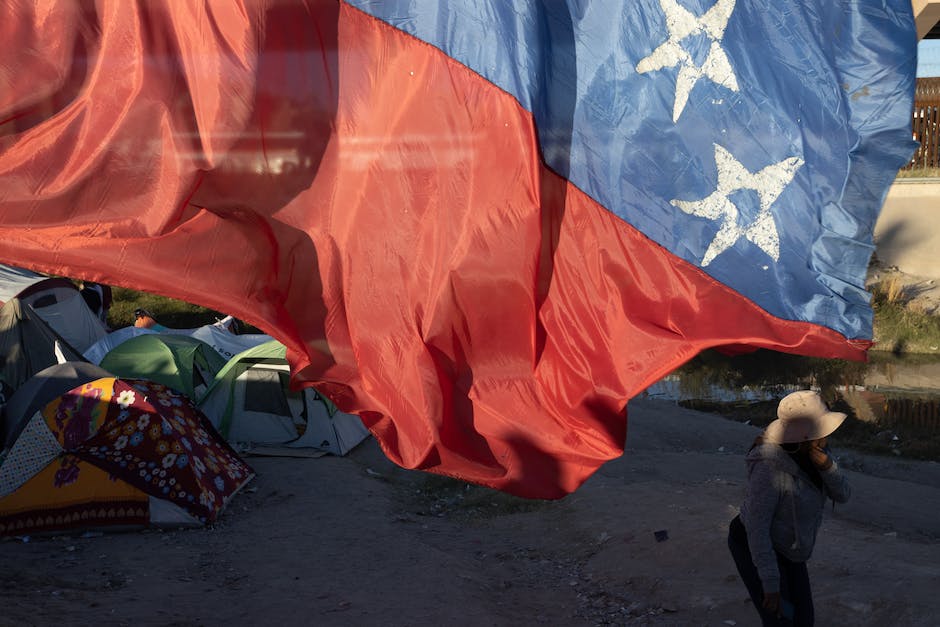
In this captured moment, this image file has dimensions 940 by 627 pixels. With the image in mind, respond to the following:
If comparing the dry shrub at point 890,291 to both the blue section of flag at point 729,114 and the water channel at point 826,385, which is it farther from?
the blue section of flag at point 729,114

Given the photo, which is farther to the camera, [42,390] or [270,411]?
[270,411]

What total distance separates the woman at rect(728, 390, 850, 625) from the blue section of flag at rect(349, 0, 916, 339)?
2.74 ft

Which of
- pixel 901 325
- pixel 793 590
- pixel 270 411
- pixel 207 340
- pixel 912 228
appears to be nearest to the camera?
pixel 793 590

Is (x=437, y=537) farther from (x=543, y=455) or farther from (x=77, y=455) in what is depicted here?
(x=543, y=455)

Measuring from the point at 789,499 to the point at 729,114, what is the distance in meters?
1.79

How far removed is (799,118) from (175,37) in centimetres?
262

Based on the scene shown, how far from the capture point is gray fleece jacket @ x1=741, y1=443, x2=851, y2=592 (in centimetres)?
471

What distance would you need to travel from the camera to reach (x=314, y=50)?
452 centimetres

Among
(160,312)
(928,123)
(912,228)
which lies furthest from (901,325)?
(160,312)

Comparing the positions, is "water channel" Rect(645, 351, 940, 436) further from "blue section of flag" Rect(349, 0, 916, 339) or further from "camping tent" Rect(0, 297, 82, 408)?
"blue section of flag" Rect(349, 0, 916, 339)

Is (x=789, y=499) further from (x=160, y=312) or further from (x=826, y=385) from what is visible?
(x=160, y=312)

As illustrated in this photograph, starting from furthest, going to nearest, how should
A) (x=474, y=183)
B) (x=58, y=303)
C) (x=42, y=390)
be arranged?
1. (x=58, y=303)
2. (x=42, y=390)
3. (x=474, y=183)

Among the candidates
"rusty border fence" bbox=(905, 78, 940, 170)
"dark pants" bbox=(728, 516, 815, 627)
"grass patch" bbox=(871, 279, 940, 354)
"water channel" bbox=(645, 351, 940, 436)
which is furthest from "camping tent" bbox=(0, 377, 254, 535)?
Result: "rusty border fence" bbox=(905, 78, 940, 170)

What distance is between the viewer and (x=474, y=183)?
4414mm
